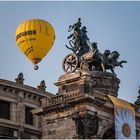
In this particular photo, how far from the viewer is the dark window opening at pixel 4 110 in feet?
310

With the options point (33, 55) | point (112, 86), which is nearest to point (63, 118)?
point (112, 86)

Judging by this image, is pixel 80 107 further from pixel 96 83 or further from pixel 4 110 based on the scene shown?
pixel 4 110

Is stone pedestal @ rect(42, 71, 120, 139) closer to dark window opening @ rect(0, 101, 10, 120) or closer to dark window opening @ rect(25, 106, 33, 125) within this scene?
dark window opening @ rect(0, 101, 10, 120)

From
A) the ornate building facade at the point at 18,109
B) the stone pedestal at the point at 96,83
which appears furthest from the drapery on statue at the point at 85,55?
the ornate building facade at the point at 18,109

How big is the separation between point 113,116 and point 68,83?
186 inches

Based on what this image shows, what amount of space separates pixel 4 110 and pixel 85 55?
104 feet

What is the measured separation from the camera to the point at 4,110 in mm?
95125

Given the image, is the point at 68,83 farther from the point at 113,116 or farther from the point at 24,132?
the point at 24,132

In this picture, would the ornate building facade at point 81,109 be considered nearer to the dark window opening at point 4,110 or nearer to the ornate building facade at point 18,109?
the ornate building facade at point 18,109

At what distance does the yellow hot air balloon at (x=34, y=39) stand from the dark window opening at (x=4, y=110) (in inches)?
850

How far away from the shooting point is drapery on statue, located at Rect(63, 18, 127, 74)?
65.1m

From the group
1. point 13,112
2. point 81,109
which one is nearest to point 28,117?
point 13,112

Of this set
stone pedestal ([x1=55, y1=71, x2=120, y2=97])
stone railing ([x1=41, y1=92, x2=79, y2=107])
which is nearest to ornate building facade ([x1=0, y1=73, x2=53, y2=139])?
stone pedestal ([x1=55, y1=71, x2=120, y2=97])

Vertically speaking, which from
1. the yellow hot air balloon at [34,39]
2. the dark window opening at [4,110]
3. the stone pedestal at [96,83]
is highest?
the yellow hot air balloon at [34,39]
